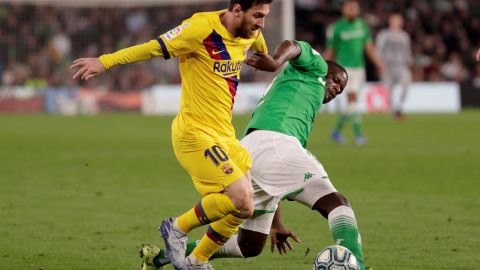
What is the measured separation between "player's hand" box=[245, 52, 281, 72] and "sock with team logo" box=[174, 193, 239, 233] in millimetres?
915

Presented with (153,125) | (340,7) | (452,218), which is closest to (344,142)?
(153,125)

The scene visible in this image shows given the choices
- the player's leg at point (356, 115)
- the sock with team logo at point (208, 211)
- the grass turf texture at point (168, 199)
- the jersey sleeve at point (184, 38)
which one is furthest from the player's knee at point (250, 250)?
the player's leg at point (356, 115)

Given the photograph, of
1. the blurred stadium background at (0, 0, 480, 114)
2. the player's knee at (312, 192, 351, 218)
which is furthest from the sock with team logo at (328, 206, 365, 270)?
the blurred stadium background at (0, 0, 480, 114)

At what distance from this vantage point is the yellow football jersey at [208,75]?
20.5ft

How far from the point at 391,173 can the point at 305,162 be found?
6482 mm

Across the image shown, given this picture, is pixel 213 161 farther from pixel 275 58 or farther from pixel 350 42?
pixel 350 42

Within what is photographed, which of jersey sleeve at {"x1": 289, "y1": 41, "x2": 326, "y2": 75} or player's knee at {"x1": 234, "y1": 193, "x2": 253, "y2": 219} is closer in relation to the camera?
player's knee at {"x1": 234, "y1": 193, "x2": 253, "y2": 219}

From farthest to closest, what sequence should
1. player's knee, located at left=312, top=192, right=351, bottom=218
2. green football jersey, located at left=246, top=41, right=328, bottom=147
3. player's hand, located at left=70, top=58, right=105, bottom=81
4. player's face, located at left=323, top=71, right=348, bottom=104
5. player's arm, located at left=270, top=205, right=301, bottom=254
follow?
player's face, located at left=323, top=71, right=348, bottom=104 → player's arm, located at left=270, top=205, right=301, bottom=254 → green football jersey, located at left=246, top=41, right=328, bottom=147 → player's knee, located at left=312, top=192, right=351, bottom=218 → player's hand, located at left=70, top=58, right=105, bottom=81

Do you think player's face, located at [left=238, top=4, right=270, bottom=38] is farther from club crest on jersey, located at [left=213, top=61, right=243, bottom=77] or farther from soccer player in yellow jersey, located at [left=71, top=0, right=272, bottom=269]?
club crest on jersey, located at [left=213, top=61, right=243, bottom=77]

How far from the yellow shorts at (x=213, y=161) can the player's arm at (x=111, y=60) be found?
65cm

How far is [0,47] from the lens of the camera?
1141 inches

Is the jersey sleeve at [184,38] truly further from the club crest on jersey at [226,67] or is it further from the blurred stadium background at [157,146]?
the blurred stadium background at [157,146]

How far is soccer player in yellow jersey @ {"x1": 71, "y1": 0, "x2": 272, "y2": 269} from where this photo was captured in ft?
20.3

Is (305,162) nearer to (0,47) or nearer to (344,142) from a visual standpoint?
(344,142)
